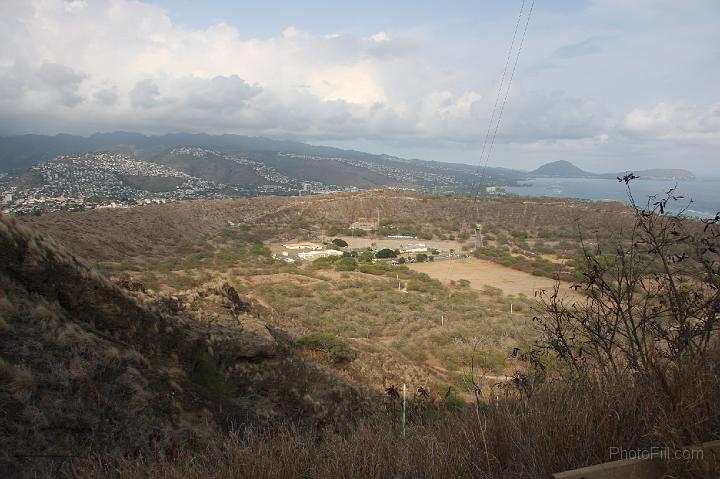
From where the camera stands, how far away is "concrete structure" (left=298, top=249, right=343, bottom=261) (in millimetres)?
43062

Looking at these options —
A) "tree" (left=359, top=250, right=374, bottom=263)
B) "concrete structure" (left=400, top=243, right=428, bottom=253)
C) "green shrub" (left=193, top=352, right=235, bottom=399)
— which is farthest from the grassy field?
"concrete structure" (left=400, top=243, right=428, bottom=253)

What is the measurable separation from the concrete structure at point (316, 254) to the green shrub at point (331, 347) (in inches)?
1181

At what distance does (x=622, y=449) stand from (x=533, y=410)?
1.90 ft

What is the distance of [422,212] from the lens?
75062 mm

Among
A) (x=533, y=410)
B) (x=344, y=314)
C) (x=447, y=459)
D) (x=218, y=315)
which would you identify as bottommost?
(x=344, y=314)

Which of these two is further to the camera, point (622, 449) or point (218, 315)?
point (218, 315)

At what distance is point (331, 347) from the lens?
1200 cm

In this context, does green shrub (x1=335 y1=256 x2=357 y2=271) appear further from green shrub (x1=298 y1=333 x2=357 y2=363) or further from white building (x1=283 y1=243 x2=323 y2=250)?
green shrub (x1=298 y1=333 x2=357 y2=363)

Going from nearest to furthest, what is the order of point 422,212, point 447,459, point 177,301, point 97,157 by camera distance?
point 447,459 → point 177,301 → point 422,212 → point 97,157

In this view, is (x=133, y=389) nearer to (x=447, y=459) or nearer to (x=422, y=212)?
(x=447, y=459)

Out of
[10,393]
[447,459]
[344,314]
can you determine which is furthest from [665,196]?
[344,314]

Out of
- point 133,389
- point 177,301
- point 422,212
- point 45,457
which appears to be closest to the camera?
point 45,457

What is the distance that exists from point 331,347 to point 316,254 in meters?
33.1

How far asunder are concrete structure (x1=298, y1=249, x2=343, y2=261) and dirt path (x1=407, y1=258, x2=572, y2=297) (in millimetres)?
8403
